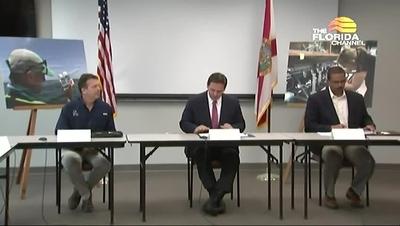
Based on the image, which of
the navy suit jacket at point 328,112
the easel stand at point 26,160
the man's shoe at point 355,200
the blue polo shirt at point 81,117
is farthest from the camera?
the easel stand at point 26,160

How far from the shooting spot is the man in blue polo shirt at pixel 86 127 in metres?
3.89

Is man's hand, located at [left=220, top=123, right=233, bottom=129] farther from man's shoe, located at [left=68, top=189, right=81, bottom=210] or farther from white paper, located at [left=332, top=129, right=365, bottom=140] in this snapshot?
man's shoe, located at [left=68, top=189, right=81, bottom=210]

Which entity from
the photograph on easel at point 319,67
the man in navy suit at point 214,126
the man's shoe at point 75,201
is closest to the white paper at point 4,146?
the man's shoe at point 75,201

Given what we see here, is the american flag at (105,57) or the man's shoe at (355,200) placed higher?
the american flag at (105,57)

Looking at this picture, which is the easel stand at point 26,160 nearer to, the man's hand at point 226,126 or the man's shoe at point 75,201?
the man's shoe at point 75,201

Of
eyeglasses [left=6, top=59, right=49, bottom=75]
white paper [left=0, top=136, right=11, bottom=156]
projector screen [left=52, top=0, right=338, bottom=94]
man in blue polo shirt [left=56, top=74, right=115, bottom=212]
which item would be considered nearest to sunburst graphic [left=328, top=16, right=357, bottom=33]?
projector screen [left=52, top=0, right=338, bottom=94]

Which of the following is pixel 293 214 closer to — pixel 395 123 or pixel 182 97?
pixel 182 97

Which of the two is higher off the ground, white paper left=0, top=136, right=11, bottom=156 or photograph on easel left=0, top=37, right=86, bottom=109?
photograph on easel left=0, top=37, right=86, bottom=109

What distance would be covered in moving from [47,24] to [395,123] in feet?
13.6

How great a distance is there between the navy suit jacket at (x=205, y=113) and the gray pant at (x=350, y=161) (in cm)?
76

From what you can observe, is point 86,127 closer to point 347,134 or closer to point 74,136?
point 74,136

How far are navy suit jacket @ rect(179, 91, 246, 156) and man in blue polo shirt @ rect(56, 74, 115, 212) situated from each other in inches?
26.3

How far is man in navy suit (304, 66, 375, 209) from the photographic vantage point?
13.7ft

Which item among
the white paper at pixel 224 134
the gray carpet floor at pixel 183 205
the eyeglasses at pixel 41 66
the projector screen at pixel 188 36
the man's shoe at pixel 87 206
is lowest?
the gray carpet floor at pixel 183 205
